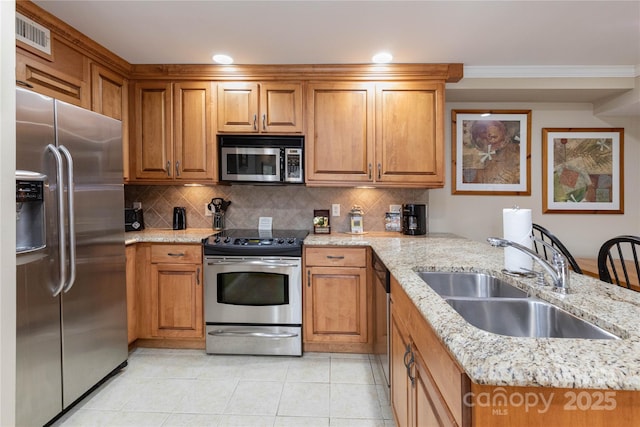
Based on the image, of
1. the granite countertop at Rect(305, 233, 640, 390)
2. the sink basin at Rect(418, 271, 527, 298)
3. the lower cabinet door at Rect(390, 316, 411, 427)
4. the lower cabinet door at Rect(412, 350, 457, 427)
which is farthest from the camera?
the sink basin at Rect(418, 271, 527, 298)

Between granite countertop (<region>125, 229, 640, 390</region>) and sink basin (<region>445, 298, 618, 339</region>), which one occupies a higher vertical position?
granite countertop (<region>125, 229, 640, 390</region>)

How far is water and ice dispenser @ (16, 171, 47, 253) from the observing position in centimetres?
158

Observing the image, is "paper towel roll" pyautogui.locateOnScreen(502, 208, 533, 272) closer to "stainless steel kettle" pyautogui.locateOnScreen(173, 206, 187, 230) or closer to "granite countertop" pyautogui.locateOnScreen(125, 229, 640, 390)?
"granite countertop" pyautogui.locateOnScreen(125, 229, 640, 390)

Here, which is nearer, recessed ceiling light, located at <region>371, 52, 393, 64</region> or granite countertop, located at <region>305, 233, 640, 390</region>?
granite countertop, located at <region>305, 233, 640, 390</region>

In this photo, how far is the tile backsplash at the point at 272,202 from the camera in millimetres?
3229

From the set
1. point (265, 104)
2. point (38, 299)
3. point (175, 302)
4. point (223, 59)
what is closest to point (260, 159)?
point (265, 104)

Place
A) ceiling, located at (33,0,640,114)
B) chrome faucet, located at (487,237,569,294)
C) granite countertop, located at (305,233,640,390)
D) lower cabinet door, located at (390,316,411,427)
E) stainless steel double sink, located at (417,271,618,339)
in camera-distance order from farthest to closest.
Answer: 1. ceiling, located at (33,0,640,114)
2. lower cabinet door, located at (390,316,411,427)
3. chrome faucet, located at (487,237,569,294)
4. stainless steel double sink, located at (417,271,618,339)
5. granite countertop, located at (305,233,640,390)

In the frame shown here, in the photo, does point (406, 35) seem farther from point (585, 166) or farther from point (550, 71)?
A: point (585, 166)

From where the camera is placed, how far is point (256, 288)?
2.61m

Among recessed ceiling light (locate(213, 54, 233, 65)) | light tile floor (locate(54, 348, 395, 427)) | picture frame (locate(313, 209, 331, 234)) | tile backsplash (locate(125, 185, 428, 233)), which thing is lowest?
light tile floor (locate(54, 348, 395, 427))

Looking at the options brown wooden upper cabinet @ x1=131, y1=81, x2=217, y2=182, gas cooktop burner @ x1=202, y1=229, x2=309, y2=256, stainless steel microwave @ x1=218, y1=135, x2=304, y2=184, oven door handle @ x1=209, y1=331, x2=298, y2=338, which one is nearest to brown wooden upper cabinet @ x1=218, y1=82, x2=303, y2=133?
stainless steel microwave @ x1=218, y1=135, x2=304, y2=184

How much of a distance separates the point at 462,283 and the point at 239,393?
60.7 inches

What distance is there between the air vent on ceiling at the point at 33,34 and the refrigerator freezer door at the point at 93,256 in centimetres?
51

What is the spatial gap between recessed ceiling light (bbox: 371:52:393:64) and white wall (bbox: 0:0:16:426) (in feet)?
7.27
